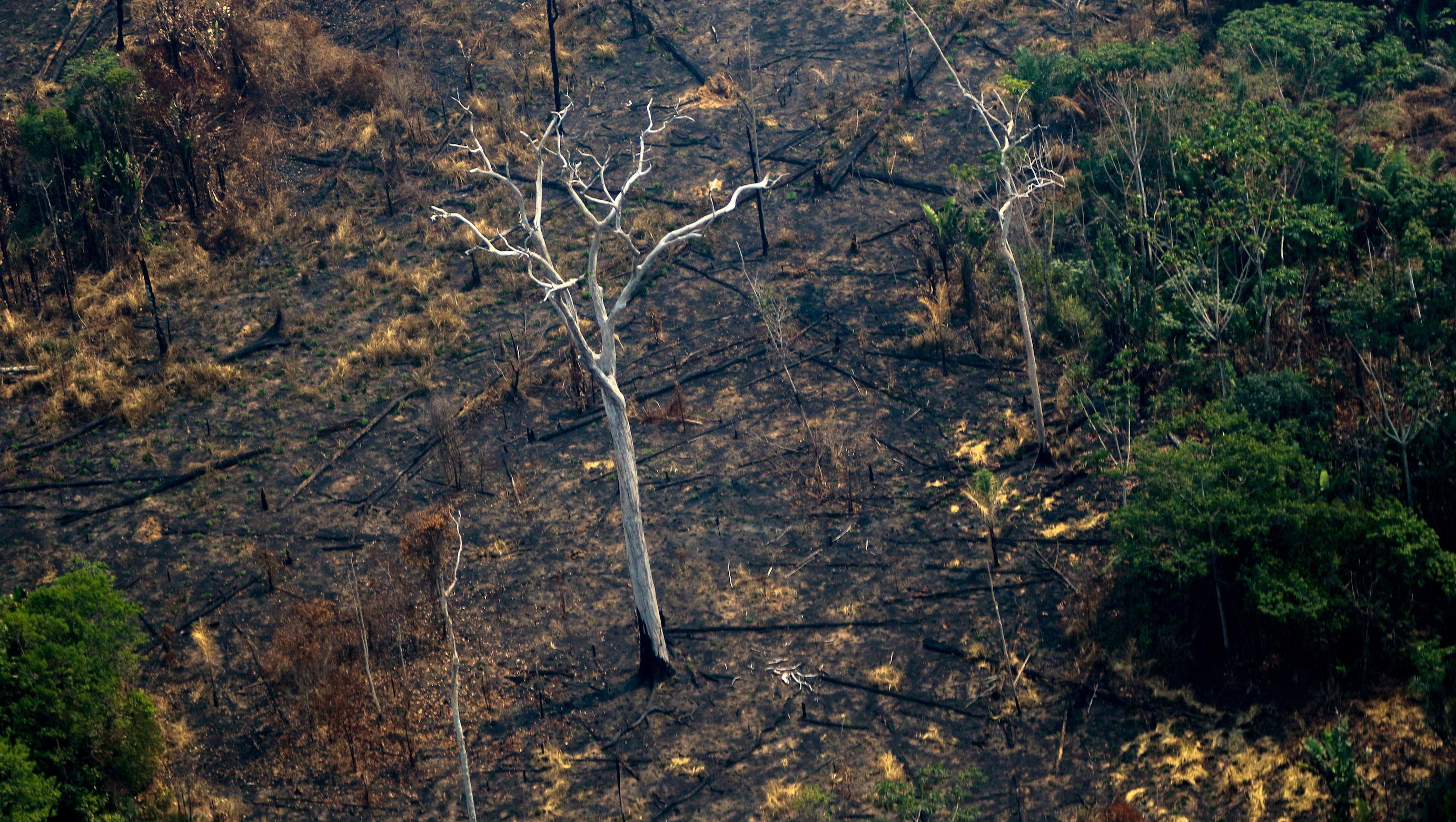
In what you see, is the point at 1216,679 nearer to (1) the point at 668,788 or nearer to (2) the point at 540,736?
(1) the point at 668,788

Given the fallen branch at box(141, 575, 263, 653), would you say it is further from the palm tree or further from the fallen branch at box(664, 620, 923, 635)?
the palm tree

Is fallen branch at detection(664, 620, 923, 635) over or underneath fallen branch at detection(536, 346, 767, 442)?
underneath

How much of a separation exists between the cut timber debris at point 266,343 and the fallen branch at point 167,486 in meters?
4.51

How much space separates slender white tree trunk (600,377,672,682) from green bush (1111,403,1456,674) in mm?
9325

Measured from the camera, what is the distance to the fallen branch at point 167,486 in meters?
35.0

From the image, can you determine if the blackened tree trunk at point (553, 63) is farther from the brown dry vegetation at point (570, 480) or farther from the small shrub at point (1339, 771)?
the small shrub at point (1339, 771)

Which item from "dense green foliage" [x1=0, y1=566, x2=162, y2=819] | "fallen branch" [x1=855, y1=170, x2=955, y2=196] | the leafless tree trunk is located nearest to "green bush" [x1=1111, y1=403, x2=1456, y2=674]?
the leafless tree trunk

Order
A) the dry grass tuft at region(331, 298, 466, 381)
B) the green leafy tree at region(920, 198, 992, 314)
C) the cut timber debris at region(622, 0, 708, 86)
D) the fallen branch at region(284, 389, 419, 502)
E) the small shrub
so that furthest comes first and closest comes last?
the cut timber debris at region(622, 0, 708, 86), the dry grass tuft at region(331, 298, 466, 381), the green leafy tree at region(920, 198, 992, 314), the fallen branch at region(284, 389, 419, 502), the small shrub

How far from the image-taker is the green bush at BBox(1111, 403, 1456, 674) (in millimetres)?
27188

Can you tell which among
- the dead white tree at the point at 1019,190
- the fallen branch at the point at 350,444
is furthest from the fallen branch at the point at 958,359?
the fallen branch at the point at 350,444

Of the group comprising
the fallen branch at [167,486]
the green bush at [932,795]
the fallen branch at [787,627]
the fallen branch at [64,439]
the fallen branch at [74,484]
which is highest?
the fallen branch at [64,439]

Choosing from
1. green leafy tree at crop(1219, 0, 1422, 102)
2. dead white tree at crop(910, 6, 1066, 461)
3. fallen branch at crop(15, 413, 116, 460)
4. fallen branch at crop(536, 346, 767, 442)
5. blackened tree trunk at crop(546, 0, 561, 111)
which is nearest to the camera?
dead white tree at crop(910, 6, 1066, 461)

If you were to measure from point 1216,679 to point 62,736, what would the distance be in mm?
21346

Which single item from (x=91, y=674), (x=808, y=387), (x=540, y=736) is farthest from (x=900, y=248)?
(x=91, y=674)
